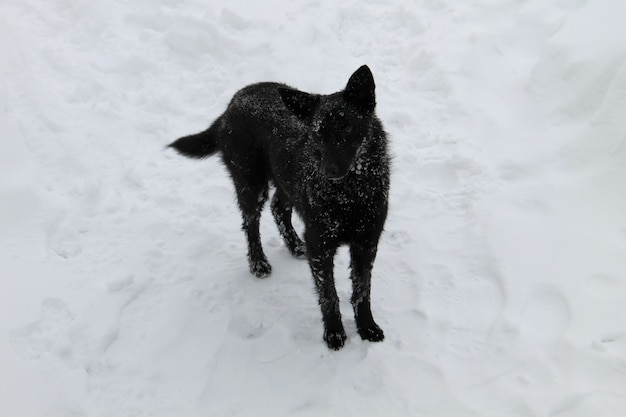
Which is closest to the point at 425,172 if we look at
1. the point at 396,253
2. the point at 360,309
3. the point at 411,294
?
the point at 396,253

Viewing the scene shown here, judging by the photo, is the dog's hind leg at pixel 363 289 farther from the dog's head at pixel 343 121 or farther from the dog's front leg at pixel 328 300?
the dog's head at pixel 343 121

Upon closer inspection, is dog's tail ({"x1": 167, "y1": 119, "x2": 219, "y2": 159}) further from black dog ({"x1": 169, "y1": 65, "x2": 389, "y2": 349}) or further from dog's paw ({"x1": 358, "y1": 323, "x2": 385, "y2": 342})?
dog's paw ({"x1": 358, "y1": 323, "x2": 385, "y2": 342})

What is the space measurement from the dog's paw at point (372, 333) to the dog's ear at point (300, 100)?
1.52 metres

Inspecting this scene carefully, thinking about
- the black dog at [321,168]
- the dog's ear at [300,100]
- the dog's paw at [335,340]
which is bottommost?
the dog's paw at [335,340]

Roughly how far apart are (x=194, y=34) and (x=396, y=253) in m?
4.28

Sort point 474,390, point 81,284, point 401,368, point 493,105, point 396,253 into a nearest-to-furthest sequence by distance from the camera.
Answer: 1. point 474,390
2. point 401,368
3. point 81,284
4. point 396,253
5. point 493,105

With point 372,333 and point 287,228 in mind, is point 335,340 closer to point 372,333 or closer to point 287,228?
point 372,333

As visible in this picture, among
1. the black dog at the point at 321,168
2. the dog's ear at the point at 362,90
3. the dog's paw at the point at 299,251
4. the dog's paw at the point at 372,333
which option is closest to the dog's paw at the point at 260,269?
the black dog at the point at 321,168

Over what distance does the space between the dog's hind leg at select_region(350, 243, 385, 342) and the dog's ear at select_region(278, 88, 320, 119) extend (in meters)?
0.94

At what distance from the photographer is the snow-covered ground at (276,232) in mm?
3371

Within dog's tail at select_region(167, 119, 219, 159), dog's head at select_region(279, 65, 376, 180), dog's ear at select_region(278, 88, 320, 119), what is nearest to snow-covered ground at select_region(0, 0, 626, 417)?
dog's tail at select_region(167, 119, 219, 159)

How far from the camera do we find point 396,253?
4488 millimetres

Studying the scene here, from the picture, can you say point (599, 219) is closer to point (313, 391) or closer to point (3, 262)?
point (313, 391)

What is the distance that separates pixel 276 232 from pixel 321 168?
191cm
